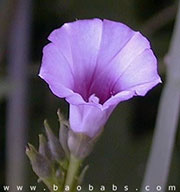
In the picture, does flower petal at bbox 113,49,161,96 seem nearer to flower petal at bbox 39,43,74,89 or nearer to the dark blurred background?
flower petal at bbox 39,43,74,89

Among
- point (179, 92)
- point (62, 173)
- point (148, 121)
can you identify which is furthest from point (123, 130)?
point (62, 173)

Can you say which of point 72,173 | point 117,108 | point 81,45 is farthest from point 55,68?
point 117,108

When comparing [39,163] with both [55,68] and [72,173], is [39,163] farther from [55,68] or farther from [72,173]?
[55,68]

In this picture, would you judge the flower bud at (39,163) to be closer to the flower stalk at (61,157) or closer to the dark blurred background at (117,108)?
the flower stalk at (61,157)

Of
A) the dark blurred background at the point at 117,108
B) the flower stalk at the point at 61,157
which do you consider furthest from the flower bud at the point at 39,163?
the dark blurred background at the point at 117,108

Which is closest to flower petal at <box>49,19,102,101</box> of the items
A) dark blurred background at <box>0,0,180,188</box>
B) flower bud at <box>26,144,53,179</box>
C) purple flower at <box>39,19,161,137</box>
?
purple flower at <box>39,19,161,137</box>

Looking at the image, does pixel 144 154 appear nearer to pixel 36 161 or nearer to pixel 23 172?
pixel 23 172

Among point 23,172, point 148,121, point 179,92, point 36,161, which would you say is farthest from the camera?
point 148,121
